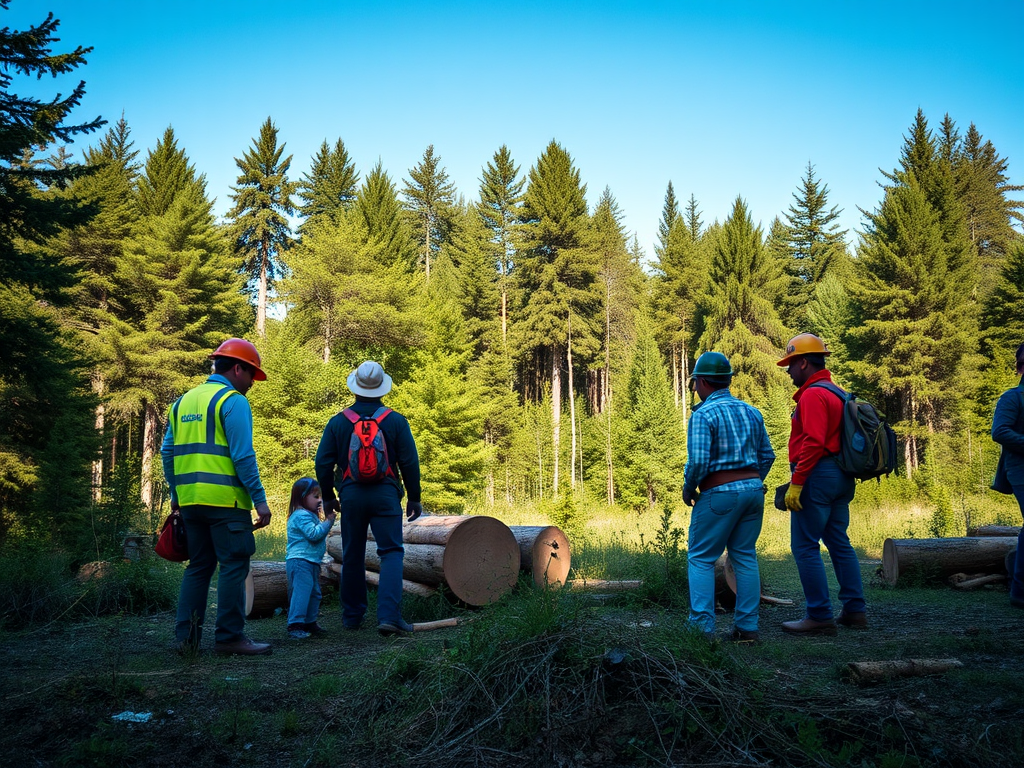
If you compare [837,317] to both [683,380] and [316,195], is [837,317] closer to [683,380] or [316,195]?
[683,380]

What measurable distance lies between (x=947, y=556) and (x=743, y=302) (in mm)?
34605

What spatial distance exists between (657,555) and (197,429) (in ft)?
20.3

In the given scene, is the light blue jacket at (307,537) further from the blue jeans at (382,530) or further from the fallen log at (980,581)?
the fallen log at (980,581)

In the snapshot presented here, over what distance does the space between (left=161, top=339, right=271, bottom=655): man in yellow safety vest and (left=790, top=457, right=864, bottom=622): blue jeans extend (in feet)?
14.2

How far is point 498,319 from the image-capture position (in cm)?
4325

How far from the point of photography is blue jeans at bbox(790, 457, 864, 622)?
5.49 m

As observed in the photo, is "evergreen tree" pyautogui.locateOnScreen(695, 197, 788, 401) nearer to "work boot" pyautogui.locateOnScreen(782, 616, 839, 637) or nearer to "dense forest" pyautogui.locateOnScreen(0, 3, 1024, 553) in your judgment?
"dense forest" pyautogui.locateOnScreen(0, 3, 1024, 553)

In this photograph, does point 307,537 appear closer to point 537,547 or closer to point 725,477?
point 537,547

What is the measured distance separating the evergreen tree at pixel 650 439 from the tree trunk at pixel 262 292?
20716 millimetres

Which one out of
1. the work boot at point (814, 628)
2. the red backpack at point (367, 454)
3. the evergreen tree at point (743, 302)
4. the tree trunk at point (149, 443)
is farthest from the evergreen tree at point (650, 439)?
the red backpack at point (367, 454)

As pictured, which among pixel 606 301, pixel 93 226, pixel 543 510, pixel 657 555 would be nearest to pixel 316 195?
pixel 93 226

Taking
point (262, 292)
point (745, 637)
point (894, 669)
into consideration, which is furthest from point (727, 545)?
point (262, 292)

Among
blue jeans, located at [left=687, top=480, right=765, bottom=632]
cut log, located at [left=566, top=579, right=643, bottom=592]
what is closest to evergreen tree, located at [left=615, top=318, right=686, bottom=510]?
cut log, located at [left=566, top=579, right=643, bottom=592]

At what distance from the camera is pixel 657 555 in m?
9.05
